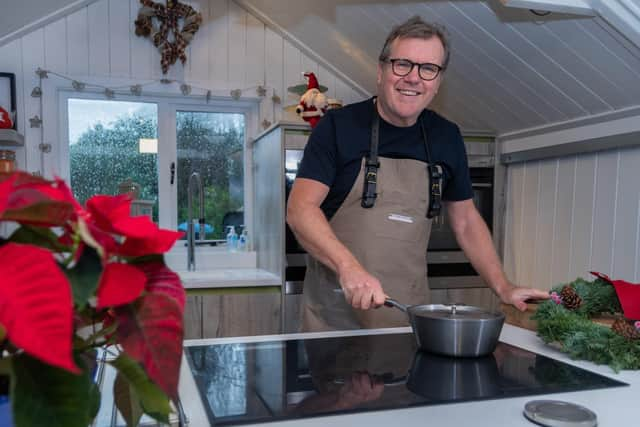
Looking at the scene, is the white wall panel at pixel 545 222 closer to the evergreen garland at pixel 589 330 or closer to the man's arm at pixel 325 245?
the evergreen garland at pixel 589 330

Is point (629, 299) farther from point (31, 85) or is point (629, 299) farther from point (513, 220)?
point (31, 85)

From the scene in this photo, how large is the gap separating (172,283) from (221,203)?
2.59 metres

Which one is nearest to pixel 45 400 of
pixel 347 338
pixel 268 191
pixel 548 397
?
pixel 548 397

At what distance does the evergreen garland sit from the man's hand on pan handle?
34cm

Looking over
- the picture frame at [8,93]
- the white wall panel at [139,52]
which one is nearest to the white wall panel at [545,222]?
the white wall panel at [139,52]

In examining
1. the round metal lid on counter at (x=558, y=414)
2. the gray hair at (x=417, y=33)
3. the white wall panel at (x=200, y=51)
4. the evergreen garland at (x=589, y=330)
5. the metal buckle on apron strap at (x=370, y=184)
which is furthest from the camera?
the white wall panel at (x=200, y=51)

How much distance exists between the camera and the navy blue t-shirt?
1437 mm

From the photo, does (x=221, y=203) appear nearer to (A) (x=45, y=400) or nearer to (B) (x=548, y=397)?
(B) (x=548, y=397)

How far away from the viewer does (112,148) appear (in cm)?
269

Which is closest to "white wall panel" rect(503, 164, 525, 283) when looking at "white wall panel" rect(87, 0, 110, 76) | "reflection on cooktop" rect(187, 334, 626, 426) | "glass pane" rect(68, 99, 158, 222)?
"reflection on cooktop" rect(187, 334, 626, 426)

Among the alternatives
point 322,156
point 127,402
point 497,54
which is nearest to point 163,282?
point 127,402

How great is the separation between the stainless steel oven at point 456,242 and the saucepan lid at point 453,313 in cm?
155

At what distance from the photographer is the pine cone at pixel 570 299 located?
1102 mm

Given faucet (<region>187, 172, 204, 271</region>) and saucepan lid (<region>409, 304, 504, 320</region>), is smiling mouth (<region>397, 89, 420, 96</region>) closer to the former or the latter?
saucepan lid (<region>409, 304, 504, 320</region>)
